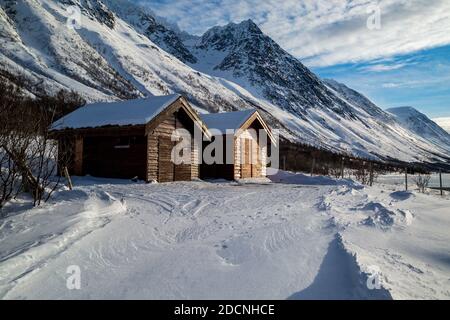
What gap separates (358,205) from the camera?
420 inches

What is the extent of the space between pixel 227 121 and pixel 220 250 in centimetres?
1628

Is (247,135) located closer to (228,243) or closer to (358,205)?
(358,205)

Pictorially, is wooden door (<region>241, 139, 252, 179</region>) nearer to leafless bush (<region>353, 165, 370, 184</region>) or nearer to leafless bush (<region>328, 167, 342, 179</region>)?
leafless bush (<region>353, 165, 370, 184</region>)

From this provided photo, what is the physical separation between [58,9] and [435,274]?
6509 inches

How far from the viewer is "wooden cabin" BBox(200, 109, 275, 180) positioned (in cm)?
2110

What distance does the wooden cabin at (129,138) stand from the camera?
16109 mm

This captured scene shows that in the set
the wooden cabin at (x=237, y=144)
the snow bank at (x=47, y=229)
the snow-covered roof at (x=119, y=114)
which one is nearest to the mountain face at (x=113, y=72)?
the wooden cabin at (x=237, y=144)

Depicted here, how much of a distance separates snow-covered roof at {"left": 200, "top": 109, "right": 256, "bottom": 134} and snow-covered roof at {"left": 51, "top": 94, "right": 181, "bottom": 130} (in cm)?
421

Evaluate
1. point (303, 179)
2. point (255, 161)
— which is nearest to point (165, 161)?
point (255, 161)

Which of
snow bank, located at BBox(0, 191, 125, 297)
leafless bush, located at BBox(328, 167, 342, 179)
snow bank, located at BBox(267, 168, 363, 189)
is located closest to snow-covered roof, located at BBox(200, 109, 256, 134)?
snow bank, located at BBox(267, 168, 363, 189)

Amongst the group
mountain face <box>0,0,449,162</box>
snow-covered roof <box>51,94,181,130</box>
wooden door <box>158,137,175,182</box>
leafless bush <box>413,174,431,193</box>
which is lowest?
leafless bush <box>413,174,431,193</box>

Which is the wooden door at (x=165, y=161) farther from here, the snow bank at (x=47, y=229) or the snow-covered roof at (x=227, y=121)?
the snow bank at (x=47, y=229)

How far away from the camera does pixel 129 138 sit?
54.6ft

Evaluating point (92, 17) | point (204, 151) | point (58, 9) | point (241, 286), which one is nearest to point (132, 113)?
point (204, 151)
